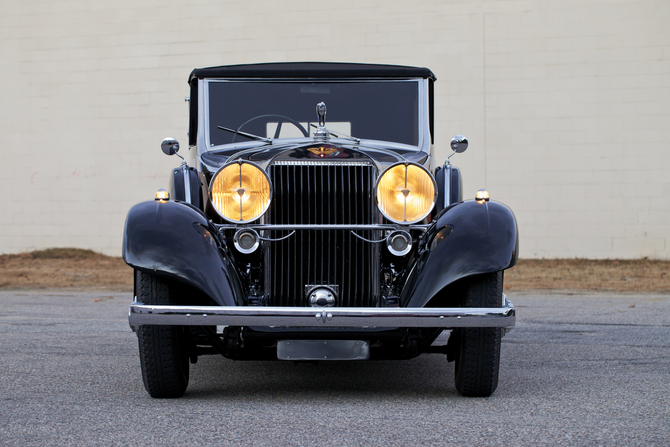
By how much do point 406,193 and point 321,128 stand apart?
94cm

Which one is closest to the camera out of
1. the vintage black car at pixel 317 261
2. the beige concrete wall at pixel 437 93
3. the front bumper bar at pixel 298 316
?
the front bumper bar at pixel 298 316

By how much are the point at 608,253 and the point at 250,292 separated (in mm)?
9111

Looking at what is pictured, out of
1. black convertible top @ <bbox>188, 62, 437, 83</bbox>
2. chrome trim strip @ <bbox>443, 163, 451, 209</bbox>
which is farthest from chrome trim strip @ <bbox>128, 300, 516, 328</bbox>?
black convertible top @ <bbox>188, 62, 437, 83</bbox>

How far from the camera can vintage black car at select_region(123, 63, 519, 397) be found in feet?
10.7

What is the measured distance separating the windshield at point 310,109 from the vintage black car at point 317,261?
24 centimetres

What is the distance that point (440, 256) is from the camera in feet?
11.2

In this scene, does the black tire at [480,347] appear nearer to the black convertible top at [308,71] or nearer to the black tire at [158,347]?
the black tire at [158,347]

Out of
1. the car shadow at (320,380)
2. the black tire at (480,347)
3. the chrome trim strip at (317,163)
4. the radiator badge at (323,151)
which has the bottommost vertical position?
the car shadow at (320,380)

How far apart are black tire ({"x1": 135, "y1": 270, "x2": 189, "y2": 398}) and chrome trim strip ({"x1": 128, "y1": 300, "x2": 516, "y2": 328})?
213mm

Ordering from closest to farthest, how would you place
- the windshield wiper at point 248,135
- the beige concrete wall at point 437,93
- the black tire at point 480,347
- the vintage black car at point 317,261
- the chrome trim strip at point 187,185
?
the vintage black car at point 317,261 → the black tire at point 480,347 → the chrome trim strip at point 187,185 → the windshield wiper at point 248,135 → the beige concrete wall at point 437,93

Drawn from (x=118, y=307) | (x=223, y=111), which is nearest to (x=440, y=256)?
(x=223, y=111)

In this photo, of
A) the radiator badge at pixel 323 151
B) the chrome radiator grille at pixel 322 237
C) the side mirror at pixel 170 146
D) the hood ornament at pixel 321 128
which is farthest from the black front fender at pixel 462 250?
the side mirror at pixel 170 146

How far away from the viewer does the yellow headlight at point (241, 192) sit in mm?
3668

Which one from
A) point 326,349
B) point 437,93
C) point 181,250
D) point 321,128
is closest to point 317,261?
point 326,349
